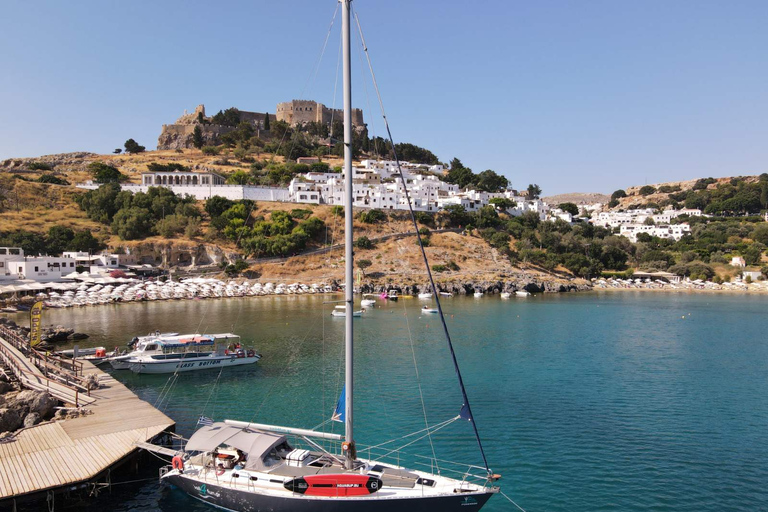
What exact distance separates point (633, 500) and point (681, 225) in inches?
6087

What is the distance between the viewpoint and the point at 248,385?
27.3 m

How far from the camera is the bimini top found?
14.0 meters

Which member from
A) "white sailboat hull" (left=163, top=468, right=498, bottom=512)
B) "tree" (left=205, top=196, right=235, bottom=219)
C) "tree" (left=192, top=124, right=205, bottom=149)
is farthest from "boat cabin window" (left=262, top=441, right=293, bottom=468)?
"tree" (left=192, top=124, right=205, bottom=149)

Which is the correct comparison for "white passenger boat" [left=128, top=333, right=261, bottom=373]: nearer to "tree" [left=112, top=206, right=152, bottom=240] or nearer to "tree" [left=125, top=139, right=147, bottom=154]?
"tree" [left=112, top=206, right=152, bottom=240]

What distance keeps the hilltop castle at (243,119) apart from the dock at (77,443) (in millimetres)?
144828

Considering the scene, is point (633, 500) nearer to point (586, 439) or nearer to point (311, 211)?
point (586, 439)

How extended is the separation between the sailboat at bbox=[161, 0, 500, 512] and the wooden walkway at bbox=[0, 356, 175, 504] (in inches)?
77.5

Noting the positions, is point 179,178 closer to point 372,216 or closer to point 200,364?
point 372,216

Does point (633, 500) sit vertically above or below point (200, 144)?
below

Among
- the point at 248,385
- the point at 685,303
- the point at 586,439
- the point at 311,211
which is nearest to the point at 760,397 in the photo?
the point at 586,439

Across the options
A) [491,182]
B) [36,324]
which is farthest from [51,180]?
[491,182]

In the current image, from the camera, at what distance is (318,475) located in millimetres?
12758

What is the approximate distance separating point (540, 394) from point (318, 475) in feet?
55.8

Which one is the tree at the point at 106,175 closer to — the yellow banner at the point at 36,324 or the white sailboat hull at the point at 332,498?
the yellow banner at the point at 36,324
